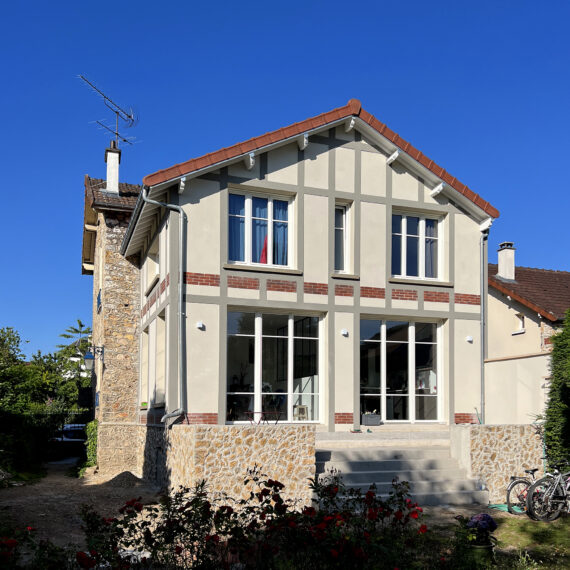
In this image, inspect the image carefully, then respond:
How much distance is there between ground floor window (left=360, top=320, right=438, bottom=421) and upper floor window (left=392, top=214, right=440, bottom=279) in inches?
51.6

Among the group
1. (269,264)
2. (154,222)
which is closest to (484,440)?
(269,264)

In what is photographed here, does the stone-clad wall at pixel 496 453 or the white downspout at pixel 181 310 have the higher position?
the white downspout at pixel 181 310

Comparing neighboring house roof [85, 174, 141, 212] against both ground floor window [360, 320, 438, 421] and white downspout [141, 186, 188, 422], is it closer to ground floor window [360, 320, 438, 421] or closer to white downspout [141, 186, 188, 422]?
white downspout [141, 186, 188, 422]

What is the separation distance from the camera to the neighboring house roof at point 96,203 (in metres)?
18.4

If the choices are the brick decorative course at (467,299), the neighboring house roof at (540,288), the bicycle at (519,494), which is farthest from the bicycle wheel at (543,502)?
the neighboring house roof at (540,288)

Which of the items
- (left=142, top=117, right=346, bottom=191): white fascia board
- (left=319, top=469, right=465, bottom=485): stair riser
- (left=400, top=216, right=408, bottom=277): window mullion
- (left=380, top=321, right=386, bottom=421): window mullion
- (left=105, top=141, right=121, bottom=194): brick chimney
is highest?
(left=105, top=141, right=121, bottom=194): brick chimney

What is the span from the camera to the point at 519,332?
67.4 ft

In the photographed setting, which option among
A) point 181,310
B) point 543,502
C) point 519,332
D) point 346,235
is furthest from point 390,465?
point 519,332

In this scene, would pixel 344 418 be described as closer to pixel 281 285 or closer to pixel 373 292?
pixel 373 292

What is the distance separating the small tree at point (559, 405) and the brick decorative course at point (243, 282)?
6.31 m

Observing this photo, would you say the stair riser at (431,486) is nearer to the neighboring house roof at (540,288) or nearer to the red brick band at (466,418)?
the red brick band at (466,418)

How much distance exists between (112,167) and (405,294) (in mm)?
9766

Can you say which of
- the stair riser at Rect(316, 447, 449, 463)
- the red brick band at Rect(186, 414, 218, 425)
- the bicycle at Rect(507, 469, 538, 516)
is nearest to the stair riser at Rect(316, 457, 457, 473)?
the stair riser at Rect(316, 447, 449, 463)

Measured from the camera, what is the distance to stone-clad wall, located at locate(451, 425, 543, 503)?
40.2 feet
